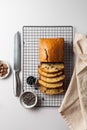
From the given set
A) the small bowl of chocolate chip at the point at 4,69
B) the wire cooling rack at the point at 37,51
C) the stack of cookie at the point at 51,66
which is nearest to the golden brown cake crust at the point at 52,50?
the stack of cookie at the point at 51,66

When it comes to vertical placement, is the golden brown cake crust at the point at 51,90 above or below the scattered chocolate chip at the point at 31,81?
below

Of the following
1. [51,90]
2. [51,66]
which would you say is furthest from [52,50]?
[51,90]

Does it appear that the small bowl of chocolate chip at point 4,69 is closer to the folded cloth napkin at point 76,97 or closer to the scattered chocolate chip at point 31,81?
A: the scattered chocolate chip at point 31,81

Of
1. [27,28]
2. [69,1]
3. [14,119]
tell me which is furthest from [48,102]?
[69,1]

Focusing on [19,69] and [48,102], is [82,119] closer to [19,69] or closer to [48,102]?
[48,102]

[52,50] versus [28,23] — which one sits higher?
[28,23]

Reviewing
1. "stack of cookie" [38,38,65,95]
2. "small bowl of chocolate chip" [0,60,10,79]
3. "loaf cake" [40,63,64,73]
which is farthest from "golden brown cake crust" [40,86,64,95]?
"small bowl of chocolate chip" [0,60,10,79]

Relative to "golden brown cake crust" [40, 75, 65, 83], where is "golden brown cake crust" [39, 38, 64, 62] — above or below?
above

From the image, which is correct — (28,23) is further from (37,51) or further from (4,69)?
(4,69)

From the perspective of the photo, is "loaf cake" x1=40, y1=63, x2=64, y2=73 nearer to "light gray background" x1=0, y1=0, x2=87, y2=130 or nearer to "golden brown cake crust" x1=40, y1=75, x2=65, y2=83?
"golden brown cake crust" x1=40, y1=75, x2=65, y2=83
